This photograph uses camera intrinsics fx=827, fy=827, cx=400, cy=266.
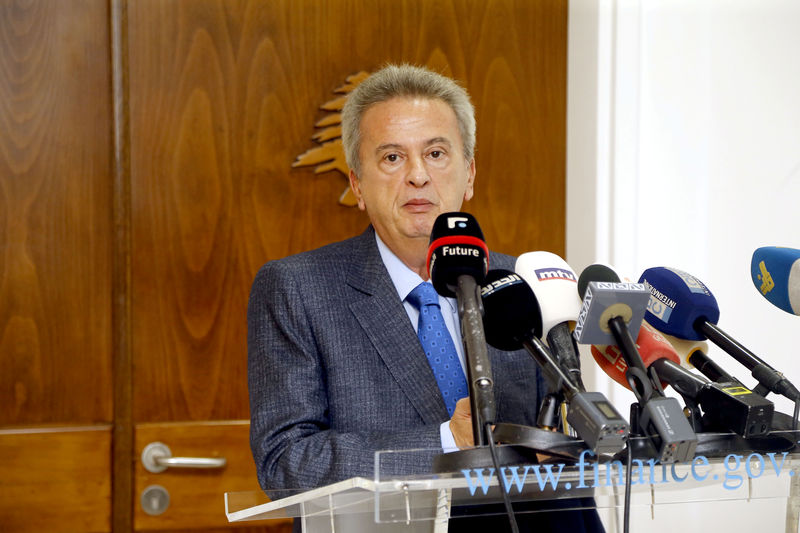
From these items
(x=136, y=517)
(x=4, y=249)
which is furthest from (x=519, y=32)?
(x=136, y=517)

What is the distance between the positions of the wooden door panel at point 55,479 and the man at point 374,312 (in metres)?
1.08

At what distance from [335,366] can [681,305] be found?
658 mm

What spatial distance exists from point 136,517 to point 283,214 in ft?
3.24

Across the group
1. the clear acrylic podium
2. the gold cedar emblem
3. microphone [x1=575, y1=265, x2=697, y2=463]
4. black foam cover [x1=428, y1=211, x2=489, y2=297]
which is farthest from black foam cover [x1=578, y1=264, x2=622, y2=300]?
the gold cedar emblem

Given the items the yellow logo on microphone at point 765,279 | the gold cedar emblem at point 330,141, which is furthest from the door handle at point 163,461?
the yellow logo on microphone at point 765,279

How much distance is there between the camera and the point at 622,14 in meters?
2.61

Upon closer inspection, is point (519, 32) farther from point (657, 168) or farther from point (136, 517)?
point (136, 517)

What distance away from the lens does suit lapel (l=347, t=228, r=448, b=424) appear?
4.96 feet

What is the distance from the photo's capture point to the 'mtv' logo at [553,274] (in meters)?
1.10

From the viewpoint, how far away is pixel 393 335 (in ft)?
5.15

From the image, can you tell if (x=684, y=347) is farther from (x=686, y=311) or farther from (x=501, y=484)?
(x=501, y=484)

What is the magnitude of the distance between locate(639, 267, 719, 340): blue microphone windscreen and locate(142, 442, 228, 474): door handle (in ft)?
5.40

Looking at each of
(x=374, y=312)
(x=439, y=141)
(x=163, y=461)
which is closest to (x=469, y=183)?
(x=439, y=141)

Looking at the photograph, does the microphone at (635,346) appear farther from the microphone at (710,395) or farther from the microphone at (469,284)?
the microphone at (469,284)
